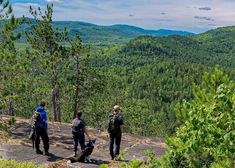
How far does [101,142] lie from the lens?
17.3 m

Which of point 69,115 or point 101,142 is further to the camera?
point 69,115

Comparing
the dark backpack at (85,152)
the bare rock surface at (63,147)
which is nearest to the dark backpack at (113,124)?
the dark backpack at (85,152)

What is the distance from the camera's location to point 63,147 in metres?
15.4

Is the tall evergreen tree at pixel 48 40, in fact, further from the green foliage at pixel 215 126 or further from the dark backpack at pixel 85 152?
the green foliage at pixel 215 126

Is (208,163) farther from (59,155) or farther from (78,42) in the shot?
(78,42)

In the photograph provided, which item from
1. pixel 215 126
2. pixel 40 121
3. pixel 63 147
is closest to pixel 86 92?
pixel 63 147

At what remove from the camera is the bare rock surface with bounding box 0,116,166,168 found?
43.1ft

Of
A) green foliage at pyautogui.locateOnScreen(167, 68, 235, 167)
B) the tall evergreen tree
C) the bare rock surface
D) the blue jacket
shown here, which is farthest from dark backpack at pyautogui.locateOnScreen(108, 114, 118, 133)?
the tall evergreen tree

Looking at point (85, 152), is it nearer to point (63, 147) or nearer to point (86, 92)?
point (63, 147)

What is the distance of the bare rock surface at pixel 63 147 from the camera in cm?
1315

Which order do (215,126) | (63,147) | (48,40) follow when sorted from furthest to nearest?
(48,40), (63,147), (215,126)

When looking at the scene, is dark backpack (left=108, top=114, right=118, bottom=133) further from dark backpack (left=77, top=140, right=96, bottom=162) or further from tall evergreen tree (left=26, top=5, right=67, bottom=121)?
tall evergreen tree (left=26, top=5, right=67, bottom=121)

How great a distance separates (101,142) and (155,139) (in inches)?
155

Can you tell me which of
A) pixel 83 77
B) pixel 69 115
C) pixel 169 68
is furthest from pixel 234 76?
pixel 83 77
